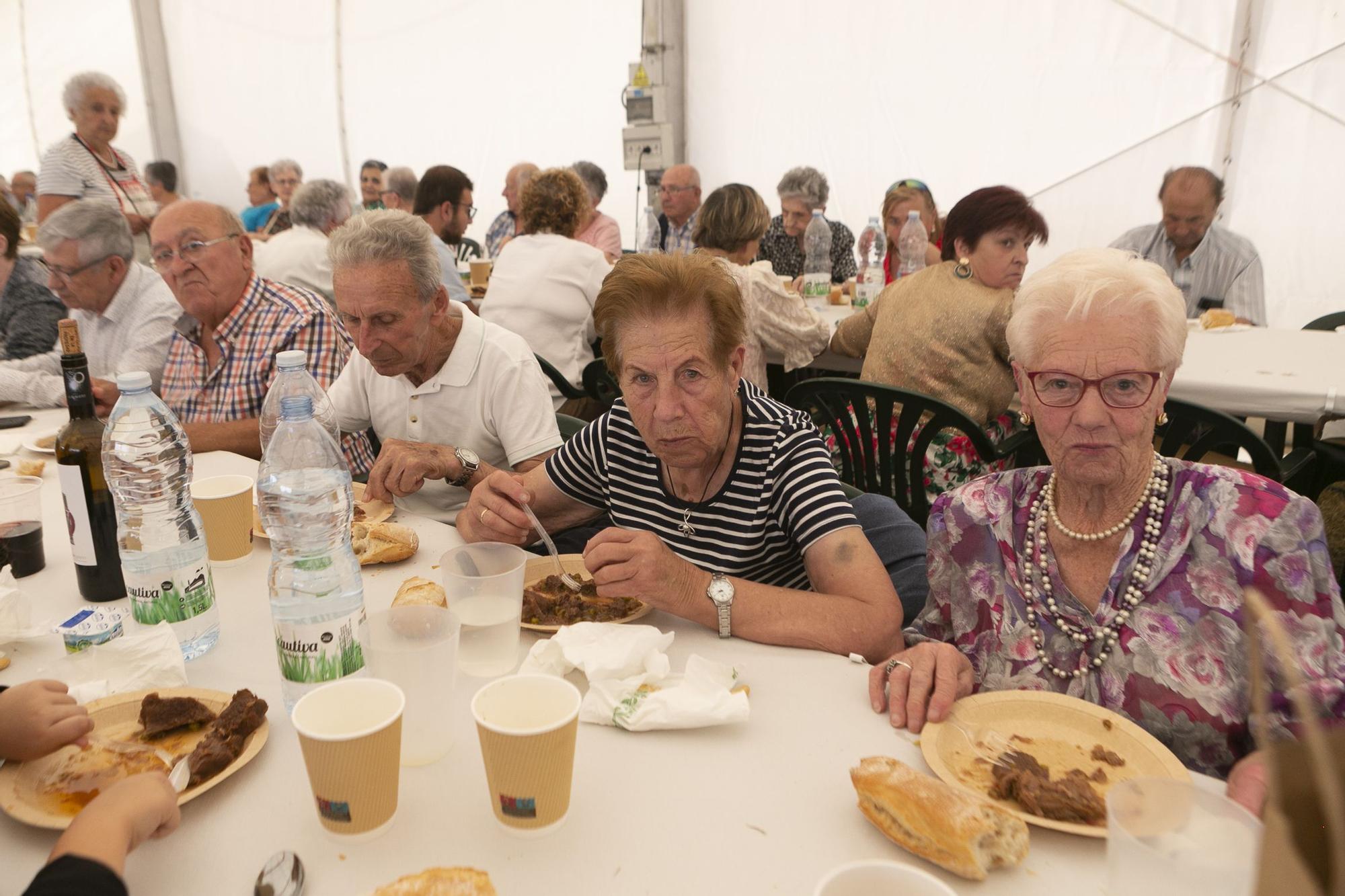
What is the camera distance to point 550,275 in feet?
15.6

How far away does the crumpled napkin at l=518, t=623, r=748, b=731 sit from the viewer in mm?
1315

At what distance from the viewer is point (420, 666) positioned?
121 cm

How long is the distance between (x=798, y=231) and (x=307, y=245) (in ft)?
12.9

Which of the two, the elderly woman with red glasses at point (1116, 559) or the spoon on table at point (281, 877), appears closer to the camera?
the spoon on table at point (281, 877)

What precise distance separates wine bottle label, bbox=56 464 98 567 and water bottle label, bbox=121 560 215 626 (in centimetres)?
26

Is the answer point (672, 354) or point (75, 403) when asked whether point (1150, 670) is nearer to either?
point (672, 354)

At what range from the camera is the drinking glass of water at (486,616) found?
1483 millimetres

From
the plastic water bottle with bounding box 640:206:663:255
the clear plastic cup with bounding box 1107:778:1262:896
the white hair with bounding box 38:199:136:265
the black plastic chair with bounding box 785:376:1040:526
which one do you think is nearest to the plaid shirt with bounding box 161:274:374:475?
the white hair with bounding box 38:199:136:265

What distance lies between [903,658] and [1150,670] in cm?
46

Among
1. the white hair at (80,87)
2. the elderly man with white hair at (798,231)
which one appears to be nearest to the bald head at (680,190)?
the elderly man with white hair at (798,231)

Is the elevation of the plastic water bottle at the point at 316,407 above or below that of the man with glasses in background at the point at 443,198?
below

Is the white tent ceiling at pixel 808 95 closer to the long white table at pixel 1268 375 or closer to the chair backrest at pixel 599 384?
the long white table at pixel 1268 375

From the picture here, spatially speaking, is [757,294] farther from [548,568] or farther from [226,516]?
[226,516]

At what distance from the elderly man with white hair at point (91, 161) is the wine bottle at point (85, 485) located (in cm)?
517
